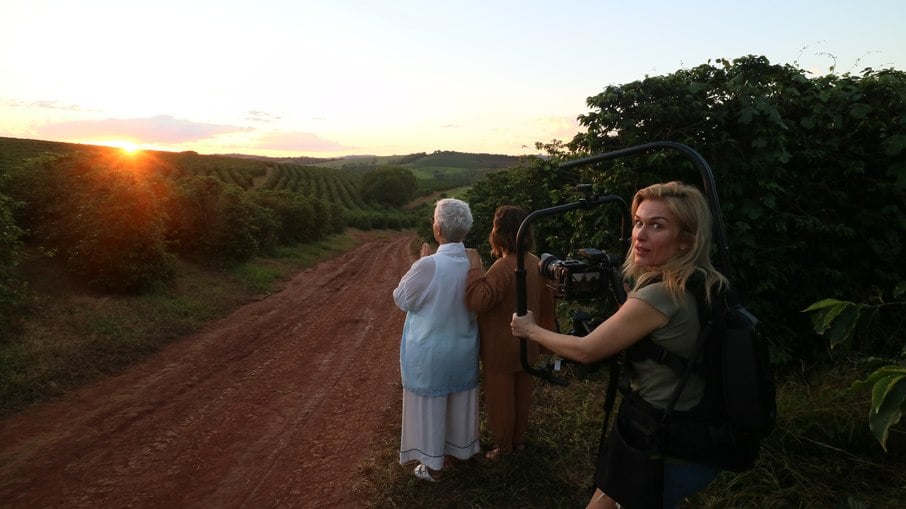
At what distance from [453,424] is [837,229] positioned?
428cm

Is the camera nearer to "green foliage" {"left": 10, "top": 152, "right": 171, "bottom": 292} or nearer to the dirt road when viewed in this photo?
the dirt road

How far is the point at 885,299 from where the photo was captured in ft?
15.4

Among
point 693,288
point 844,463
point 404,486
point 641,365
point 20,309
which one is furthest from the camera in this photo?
point 20,309

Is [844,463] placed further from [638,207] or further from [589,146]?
[589,146]

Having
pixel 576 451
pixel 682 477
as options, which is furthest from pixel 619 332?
pixel 576 451

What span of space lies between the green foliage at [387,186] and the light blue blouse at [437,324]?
7179 cm

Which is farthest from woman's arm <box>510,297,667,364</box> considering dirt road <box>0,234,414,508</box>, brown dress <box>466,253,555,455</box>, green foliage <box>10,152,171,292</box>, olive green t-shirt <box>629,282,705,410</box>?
green foliage <box>10,152,171,292</box>

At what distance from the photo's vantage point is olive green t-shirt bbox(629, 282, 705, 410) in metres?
1.77

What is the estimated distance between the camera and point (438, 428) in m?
3.70

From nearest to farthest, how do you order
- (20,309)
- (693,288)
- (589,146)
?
(693,288)
(589,146)
(20,309)

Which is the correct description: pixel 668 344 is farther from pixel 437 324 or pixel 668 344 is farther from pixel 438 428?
pixel 438 428

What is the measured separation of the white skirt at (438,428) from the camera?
12.1 feet

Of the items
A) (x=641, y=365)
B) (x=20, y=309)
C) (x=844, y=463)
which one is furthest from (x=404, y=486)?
(x=20, y=309)

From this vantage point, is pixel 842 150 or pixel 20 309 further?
pixel 20 309
